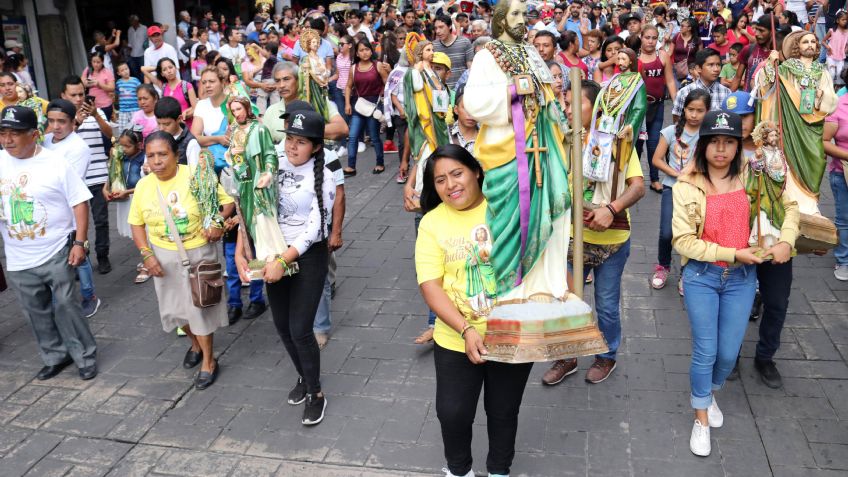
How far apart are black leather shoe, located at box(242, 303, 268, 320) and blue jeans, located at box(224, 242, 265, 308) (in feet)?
0.11

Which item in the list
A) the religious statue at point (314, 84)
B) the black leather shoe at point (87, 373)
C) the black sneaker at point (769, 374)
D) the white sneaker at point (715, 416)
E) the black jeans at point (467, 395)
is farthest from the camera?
the religious statue at point (314, 84)

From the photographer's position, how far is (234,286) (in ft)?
20.5

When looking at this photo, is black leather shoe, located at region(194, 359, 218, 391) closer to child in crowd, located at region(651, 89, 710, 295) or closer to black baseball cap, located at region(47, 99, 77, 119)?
black baseball cap, located at region(47, 99, 77, 119)

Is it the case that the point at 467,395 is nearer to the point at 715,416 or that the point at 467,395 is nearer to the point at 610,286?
the point at 610,286

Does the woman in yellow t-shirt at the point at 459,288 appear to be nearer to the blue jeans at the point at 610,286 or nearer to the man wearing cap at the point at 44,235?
the blue jeans at the point at 610,286

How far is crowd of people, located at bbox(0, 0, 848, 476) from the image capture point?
10.1 ft

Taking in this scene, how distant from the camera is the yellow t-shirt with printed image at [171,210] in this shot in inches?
199

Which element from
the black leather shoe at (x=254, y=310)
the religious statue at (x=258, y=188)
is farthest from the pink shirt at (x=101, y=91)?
the religious statue at (x=258, y=188)

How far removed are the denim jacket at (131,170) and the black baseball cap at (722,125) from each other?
5.39m

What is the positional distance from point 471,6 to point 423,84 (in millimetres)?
11778

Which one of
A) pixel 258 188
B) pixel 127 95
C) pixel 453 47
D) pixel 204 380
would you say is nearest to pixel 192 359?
pixel 204 380

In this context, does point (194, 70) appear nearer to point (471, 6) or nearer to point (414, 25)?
point (414, 25)

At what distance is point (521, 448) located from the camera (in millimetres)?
4195

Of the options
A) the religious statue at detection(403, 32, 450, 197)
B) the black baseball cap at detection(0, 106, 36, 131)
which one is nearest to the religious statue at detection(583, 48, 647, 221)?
the religious statue at detection(403, 32, 450, 197)
